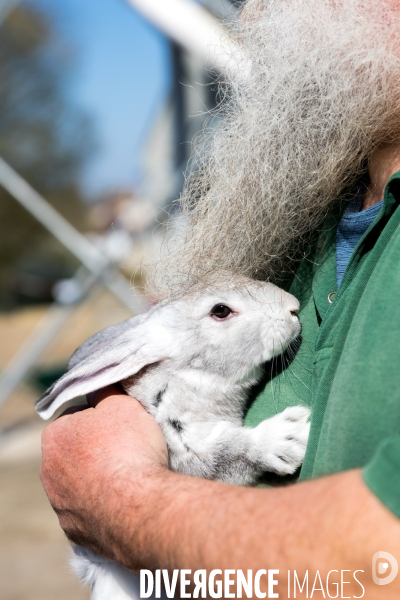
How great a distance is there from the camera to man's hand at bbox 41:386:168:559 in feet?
4.07

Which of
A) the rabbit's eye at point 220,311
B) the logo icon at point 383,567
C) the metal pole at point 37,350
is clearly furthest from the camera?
the metal pole at point 37,350

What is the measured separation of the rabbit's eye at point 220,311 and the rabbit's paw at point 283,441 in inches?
12.3

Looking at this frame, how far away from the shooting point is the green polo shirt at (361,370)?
997mm

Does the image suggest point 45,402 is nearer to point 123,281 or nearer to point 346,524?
point 346,524

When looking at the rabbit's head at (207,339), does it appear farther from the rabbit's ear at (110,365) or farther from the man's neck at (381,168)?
the man's neck at (381,168)

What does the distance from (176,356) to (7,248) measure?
7.13 meters

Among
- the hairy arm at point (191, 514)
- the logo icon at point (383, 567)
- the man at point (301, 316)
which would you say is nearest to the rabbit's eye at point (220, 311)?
the man at point (301, 316)

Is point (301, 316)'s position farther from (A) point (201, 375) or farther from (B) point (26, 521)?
(B) point (26, 521)

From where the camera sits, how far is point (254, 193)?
65.0 inches

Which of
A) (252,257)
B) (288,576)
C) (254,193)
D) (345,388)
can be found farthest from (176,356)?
(288,576)

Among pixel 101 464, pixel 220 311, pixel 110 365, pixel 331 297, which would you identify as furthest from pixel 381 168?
pixel 101 464

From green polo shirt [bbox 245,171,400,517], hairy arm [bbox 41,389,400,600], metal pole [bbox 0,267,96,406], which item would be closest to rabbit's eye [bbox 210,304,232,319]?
green polo shirt [bbox 245,171,400,517]

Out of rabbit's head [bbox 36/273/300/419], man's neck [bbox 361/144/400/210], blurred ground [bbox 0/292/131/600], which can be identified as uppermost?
man's neck [bbox 361/144/400/210]

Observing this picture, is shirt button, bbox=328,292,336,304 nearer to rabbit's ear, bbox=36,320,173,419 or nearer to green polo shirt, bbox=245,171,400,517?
green polo shirt, bbox=245,171,400,517
